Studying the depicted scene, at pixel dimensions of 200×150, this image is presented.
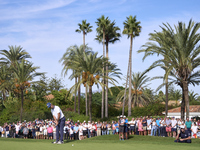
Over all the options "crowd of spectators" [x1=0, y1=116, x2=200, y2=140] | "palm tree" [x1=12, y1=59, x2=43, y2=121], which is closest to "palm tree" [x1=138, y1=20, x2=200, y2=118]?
"crowd of spectators" [x1=0, y1=116, x2=200, y2=140]

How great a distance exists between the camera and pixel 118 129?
27094 millimetres

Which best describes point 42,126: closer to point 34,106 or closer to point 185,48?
point 185,48

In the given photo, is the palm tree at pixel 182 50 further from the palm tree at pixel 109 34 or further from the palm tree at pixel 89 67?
the palm tree at pixel 109 34

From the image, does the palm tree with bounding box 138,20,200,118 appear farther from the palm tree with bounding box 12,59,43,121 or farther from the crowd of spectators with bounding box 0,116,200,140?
the palm tree with bounding box 12,59,43,121

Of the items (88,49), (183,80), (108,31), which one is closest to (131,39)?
(108,31)

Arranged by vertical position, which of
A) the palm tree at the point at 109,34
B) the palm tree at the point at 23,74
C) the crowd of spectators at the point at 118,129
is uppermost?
the palm tree at the point at 109,34

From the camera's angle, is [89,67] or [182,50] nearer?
[182,50]

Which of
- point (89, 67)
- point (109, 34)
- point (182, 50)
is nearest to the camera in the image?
point (182, 50)

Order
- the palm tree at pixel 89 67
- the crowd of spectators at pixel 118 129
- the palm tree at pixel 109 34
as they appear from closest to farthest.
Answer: the crowd of spectators at pixel 118 129, the palm tree at pixel 89 67, the palm tree at pixel 109 34

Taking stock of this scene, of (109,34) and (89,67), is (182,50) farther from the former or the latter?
(109,34)

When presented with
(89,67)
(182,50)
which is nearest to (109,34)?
(89,67)

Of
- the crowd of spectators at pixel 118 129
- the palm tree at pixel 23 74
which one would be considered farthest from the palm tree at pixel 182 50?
the palm tree at pixel 23 74

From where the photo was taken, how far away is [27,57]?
181 ft

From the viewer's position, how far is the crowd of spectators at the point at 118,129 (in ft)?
72.0
